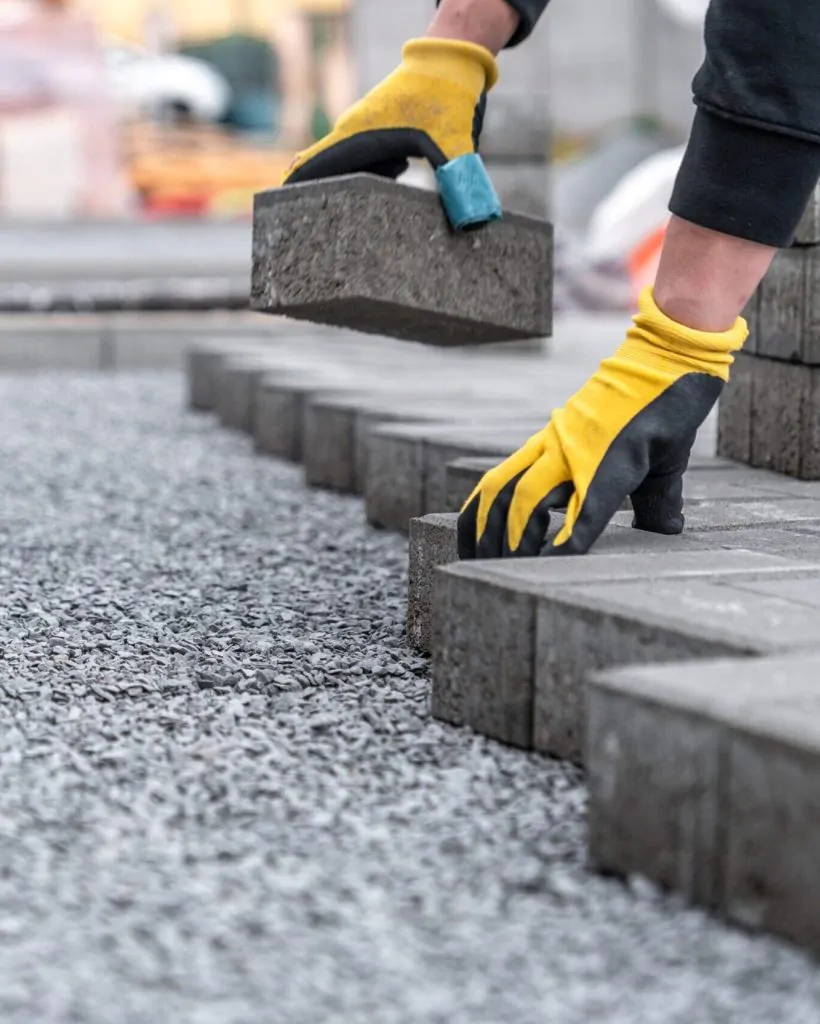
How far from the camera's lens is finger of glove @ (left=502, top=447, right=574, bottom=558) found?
1984 mm

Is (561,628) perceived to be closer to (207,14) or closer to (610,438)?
(610,438)

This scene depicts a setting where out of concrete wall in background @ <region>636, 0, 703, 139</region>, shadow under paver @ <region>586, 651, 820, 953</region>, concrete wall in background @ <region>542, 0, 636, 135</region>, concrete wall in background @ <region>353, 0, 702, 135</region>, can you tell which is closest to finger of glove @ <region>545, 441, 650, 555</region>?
shadow under paver @ <region>586, 651, 820, 953</region>

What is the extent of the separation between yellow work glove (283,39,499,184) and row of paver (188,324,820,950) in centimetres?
56

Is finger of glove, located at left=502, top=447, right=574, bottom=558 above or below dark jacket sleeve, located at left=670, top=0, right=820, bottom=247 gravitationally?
below

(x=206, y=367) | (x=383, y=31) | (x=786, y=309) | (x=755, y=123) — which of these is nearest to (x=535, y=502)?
(x=755, y=123)

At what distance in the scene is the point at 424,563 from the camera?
2289 millimetres

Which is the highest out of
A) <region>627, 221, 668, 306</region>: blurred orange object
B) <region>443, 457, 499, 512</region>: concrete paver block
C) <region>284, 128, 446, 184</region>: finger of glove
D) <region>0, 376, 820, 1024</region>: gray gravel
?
<region>627, 221, 668, 306</region>: blurred orange object

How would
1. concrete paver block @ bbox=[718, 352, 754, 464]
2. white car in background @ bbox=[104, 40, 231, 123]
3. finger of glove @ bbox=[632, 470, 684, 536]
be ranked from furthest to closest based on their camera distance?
white car in background @ bbox=[104, 40, 231, 123] → concrete paver block @ bbox=[718, 352, 754, 464] → finger of glove @ bbox=[632, 470, 684, 536]

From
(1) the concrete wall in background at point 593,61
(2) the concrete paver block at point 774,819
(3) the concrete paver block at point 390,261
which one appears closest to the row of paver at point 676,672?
(2) the concrete paver block at point 774,819

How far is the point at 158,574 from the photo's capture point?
2.97 meters

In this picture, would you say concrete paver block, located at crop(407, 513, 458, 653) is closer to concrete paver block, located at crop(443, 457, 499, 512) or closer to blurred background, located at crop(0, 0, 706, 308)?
concrete paver block, located at crop(443, 457, 499, 512)

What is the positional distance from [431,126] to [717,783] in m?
1.34

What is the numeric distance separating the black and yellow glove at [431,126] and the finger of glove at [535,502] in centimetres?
61

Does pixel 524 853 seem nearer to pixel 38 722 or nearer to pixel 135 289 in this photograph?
pixel 38 722
